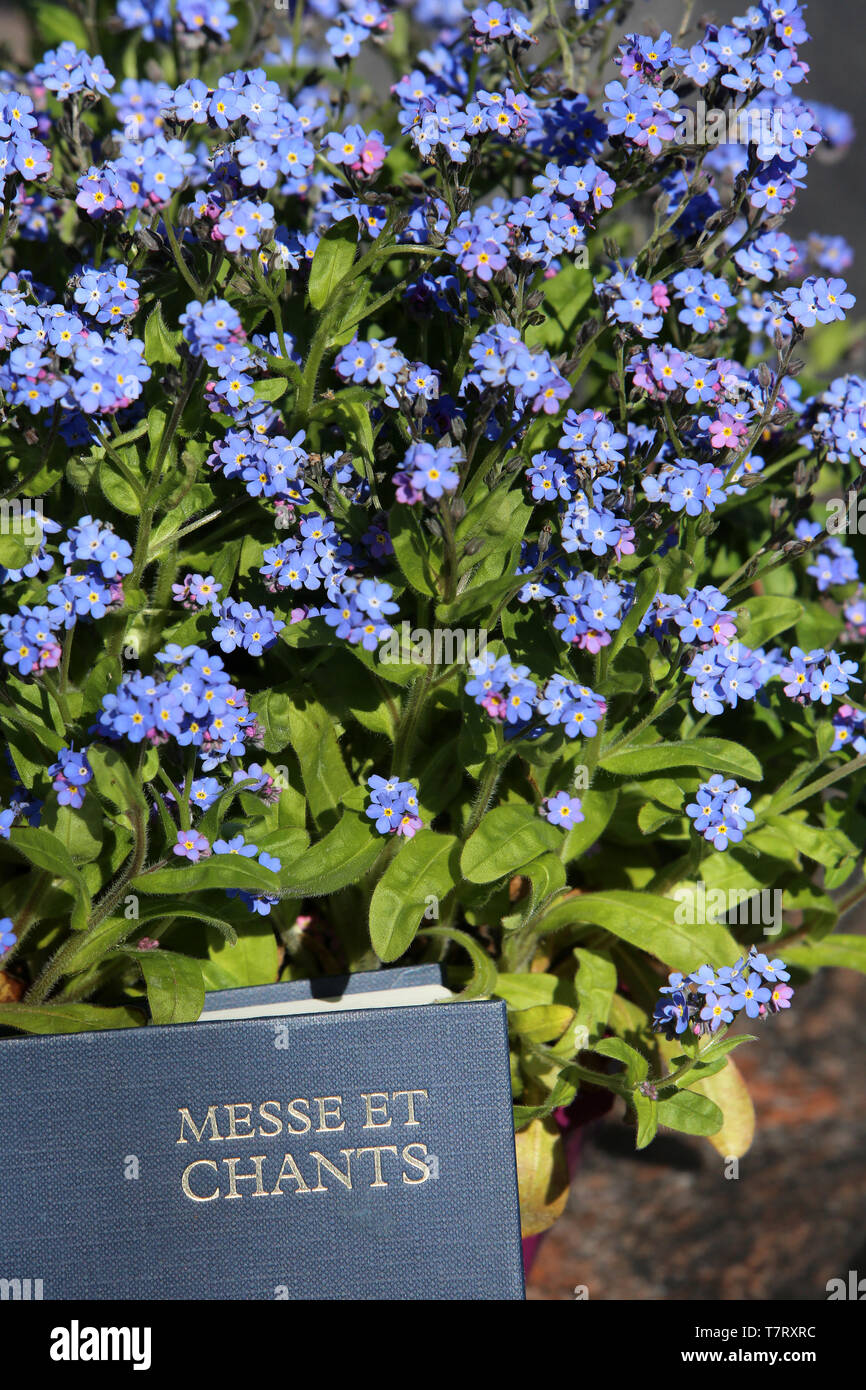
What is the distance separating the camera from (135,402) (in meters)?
1.62

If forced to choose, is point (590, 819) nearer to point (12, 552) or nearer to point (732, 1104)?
point (732, 1104)

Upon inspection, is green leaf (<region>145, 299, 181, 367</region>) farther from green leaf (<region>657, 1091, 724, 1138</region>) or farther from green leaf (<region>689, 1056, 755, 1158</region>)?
green leaf (<region>689, 1056, 755, 1158</region>)

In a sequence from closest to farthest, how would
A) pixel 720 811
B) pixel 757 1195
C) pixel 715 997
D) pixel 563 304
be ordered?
pixel 715 997 → pixel 720 811 → pixel 563 304 → pixel 757 1195

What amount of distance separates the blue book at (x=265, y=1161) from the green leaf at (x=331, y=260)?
957 millimetres

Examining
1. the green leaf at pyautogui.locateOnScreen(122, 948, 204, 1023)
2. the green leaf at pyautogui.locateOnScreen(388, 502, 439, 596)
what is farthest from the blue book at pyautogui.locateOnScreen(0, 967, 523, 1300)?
the green leaf at pyautogui.locateOnScreen(388, 502, 439, 596)

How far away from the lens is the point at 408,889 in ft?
4.94

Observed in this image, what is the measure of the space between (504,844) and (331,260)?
83cm

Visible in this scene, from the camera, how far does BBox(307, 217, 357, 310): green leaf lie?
1.54 m

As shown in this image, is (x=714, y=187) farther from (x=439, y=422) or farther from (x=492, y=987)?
(x=492, y=987)

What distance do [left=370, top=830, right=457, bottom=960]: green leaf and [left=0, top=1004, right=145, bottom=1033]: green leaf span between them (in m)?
0.34

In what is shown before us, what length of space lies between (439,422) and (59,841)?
0.73 meters

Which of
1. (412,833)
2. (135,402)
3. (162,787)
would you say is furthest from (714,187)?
(162,787)

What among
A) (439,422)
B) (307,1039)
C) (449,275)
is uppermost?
(449,275)

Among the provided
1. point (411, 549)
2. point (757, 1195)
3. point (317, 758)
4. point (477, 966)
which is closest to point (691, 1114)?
point (477, 966)
